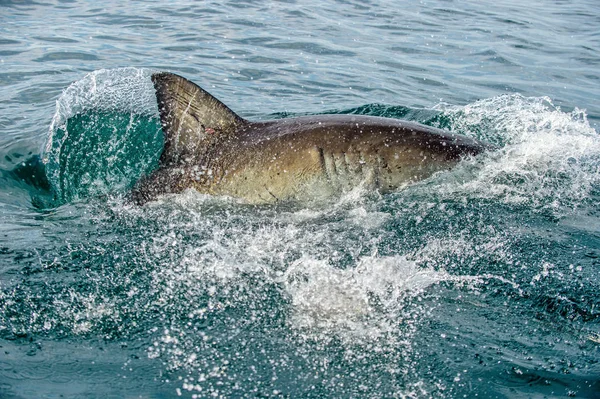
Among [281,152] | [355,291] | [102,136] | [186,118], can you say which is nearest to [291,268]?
Answer: [355,291]

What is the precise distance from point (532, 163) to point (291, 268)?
241 centimetres

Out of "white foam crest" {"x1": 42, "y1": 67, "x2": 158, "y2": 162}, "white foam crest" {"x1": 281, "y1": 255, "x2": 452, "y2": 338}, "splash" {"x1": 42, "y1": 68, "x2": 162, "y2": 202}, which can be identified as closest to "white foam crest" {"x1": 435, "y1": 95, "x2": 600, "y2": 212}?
"white foam crest" {"x1": 281, "y1": 255, "x2": 452, "y2": 338}

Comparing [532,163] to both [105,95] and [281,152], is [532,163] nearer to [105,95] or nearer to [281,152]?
[281,152]

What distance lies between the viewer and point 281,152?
178 inches

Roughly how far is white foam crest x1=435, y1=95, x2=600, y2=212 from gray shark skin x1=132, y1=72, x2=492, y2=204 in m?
0.18

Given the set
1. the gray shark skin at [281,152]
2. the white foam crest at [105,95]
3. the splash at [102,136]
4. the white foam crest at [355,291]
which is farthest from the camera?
the white foam crest at [105,95]

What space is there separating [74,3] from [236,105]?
19.4 ft

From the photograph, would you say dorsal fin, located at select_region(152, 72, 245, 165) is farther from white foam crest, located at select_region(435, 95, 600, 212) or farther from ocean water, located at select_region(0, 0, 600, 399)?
white foam crest, located at select_region(435, 95, 600, 212)

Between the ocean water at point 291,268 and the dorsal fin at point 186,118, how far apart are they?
364 millimetres

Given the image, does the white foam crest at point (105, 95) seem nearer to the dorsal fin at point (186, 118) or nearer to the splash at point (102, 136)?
the splash at point (102, 136)

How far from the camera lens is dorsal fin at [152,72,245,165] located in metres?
4.65

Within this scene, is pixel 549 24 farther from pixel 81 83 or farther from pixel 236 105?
pixel 81 83

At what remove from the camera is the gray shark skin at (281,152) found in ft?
14.8

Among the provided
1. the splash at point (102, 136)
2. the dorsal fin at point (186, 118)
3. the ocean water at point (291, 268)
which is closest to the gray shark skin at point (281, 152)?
the dorsal fin at point (186, 118)
